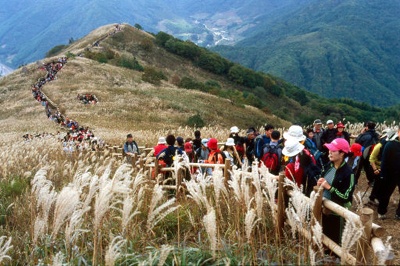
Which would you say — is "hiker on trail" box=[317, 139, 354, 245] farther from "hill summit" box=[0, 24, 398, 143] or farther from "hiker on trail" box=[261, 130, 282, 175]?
"hill summit" box=[0, 24, 398, 143]

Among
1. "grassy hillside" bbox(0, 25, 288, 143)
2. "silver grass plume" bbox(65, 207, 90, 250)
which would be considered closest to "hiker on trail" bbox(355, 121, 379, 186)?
"silver grass plume" bbox(65, 207, 90, 250)

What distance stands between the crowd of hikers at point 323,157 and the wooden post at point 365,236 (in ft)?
1.64

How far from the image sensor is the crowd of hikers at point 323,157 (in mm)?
4152

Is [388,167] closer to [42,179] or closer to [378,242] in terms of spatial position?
[378,242]

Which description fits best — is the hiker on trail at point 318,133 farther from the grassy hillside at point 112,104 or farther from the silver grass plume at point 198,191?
the grassy hillside at point 112,104

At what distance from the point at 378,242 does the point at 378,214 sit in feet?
14.0

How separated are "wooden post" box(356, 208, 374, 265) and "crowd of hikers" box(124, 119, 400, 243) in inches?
19.6

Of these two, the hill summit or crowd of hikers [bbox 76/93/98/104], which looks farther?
crowd of hikers [bbox 76/93/98/104]

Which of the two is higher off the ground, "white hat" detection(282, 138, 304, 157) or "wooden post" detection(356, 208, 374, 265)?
"white hat" detection(282, 138, 304, 157)

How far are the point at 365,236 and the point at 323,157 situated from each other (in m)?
7.27

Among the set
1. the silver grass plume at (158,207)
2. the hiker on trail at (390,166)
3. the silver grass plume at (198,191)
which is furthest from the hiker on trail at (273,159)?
the silver grass plume at (158,207)

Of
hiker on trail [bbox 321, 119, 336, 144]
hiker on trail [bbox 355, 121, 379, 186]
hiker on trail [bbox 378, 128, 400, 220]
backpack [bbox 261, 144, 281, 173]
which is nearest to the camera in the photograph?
hiker on trail [bbox 378, 128, 400, 220]

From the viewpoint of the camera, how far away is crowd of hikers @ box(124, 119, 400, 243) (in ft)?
13.6

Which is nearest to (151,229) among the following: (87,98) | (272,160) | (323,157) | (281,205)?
(281,205)
